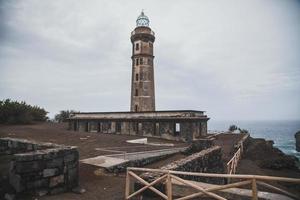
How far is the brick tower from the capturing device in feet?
107

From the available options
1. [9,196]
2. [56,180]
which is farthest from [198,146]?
[9,196]

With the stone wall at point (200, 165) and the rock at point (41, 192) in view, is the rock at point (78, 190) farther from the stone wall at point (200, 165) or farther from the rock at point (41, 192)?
the stone wall at point (200, 165)

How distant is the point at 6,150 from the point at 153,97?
24.2m

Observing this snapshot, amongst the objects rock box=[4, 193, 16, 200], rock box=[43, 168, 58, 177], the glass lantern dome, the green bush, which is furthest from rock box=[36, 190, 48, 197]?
the glass lantern dome

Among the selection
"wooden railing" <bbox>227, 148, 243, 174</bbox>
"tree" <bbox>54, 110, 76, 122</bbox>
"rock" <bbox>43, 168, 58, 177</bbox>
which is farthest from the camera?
"tree" <bbox>54, 110, 76, 122</bbox>

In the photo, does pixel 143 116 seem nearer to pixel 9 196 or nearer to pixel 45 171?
pixel 45 171

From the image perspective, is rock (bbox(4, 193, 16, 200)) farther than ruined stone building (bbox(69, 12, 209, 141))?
No

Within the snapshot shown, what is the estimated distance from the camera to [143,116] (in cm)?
2662

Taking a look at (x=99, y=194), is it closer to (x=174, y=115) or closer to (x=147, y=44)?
(x=174, y=115)

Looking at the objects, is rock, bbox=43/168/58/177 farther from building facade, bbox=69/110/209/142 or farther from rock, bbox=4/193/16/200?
building facade, bbox=69/110/209/142

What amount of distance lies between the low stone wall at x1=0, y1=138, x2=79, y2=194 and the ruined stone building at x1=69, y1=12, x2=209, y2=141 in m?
17.1

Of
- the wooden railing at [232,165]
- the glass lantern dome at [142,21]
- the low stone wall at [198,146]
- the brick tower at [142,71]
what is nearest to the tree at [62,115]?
the brick tower at [142,71]

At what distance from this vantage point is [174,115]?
24859 mm

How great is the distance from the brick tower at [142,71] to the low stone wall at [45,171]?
24669 mm
